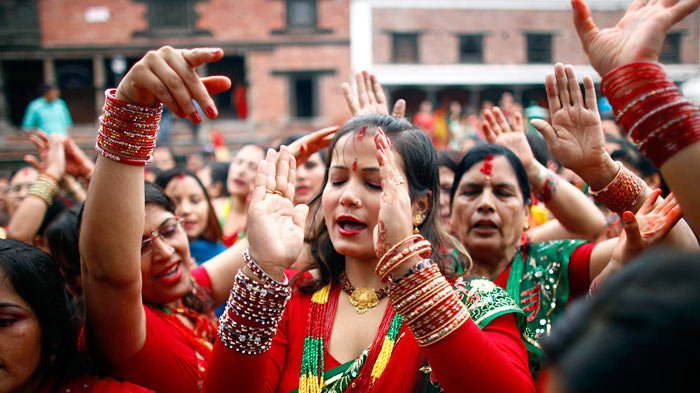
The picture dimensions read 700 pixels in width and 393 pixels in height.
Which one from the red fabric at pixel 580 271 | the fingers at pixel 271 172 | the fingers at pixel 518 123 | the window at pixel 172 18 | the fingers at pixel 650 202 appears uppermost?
the window at pixel 172 18

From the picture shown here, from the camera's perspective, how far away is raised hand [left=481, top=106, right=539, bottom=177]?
2.78 meters

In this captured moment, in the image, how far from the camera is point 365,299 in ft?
5.86

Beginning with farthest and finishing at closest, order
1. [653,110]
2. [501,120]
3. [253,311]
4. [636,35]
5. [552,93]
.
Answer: [501,120], [552,93], [253,311], [636,35], [653,110]

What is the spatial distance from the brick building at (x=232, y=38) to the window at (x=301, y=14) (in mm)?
36

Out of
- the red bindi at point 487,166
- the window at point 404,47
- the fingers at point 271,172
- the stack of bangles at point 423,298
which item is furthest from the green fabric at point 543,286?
the window at point 404,47

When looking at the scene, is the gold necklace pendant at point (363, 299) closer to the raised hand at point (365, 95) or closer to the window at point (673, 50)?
the raised hand at point (365, 95)

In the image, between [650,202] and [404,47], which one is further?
[404,47]

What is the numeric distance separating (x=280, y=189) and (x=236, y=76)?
20190 mm

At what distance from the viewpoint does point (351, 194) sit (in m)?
1.73

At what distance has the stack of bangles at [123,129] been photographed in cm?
142

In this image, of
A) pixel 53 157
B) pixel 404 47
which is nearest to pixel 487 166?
pixel 53 157

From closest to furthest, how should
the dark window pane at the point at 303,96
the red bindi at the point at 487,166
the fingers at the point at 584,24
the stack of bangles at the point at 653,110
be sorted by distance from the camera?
the stack of bangles at the point at 653,110, the fingers at the point at 584,24, the red bindi at the point at 487,166, the dark window pane at the point at 303,96

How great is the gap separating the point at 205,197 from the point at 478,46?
20.7 metres

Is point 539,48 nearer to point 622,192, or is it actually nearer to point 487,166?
point 487,166
